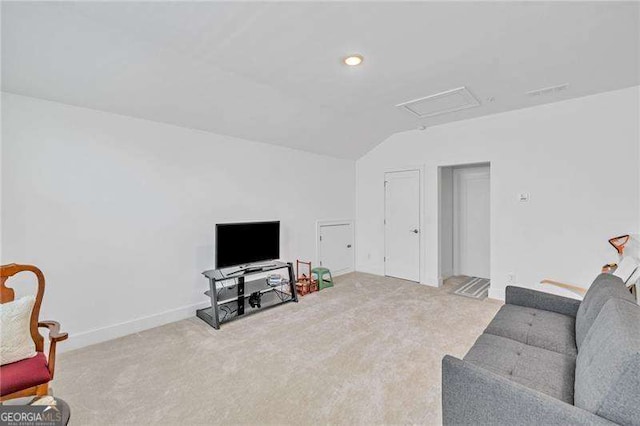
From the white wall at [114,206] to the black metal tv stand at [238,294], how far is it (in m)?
A: 0.25

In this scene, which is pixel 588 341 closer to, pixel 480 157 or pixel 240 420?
pixel 240 420

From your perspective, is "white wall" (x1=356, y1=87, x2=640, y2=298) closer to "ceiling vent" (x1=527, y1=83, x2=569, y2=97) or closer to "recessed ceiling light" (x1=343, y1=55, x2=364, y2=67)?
"ceiling vent" (x1=527, y1=83, x2=569, y2=97)

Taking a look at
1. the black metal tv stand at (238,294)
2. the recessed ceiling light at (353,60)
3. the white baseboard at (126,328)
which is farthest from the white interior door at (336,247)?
the recessed ceiling light at (353,60)

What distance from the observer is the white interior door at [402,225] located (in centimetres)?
502

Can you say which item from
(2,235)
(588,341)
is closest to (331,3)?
(588,341)

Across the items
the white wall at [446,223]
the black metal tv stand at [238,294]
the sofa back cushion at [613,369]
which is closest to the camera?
the sofa back cushion at [613,369]

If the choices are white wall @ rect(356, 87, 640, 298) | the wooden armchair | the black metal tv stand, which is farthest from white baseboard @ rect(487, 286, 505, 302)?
the wooden armchair

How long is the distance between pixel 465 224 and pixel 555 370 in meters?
4.20

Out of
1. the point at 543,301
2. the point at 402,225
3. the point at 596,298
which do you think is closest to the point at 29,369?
the point at 596,298

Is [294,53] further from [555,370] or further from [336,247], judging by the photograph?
[336,247]

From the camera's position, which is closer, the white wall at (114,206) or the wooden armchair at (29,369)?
the wooden armchair at (29,369)

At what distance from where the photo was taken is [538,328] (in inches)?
82.7

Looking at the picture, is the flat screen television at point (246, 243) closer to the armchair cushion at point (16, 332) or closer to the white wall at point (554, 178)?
the armchair cushion at point (16, 332)

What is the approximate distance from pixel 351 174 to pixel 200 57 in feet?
12.3
